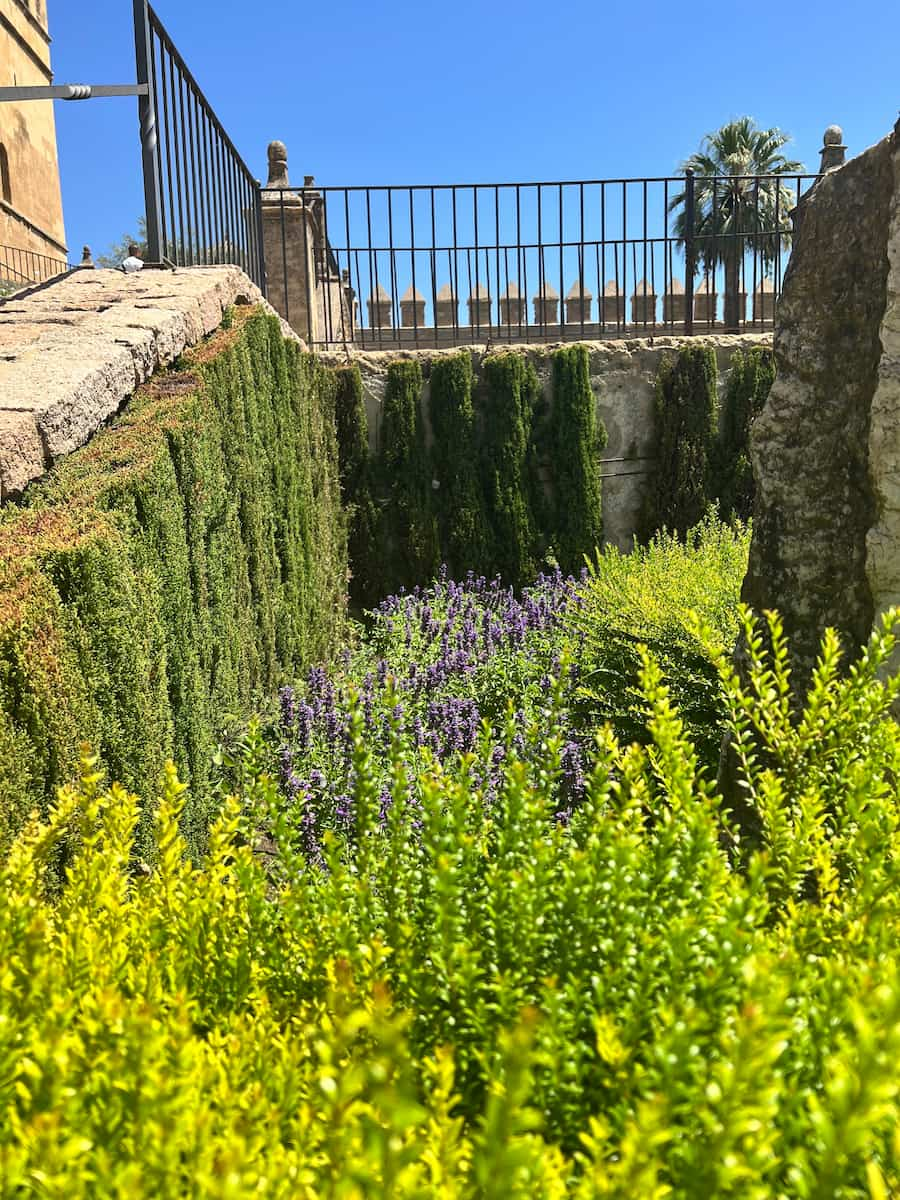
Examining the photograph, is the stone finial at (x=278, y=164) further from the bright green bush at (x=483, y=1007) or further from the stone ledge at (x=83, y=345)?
the bright green bush at (x=483, y=1007)

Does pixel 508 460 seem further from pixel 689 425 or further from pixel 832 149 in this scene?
pixel 832 149

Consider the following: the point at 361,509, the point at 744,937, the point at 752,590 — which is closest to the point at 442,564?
the point at 361,509

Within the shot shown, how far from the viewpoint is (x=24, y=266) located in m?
18.0

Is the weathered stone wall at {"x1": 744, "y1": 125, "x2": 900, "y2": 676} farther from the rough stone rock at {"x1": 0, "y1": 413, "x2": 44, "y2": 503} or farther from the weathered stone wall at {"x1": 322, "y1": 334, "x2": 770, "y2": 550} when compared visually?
the weathered stone wall at {"x1": 322, "y1": 334, "x2": 770, "y2": 550}

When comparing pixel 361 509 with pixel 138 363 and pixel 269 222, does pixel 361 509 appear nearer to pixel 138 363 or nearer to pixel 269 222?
pixel 269 222

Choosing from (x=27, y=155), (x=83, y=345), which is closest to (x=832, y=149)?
(x=83, y=345)

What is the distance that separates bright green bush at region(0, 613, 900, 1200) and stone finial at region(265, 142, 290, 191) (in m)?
9.98

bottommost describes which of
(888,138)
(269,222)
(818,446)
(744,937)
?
(744,937)

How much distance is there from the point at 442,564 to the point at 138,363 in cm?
439

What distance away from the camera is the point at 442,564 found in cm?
817

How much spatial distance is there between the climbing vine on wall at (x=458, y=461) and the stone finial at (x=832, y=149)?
184 inches

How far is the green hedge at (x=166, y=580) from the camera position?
2316 mm

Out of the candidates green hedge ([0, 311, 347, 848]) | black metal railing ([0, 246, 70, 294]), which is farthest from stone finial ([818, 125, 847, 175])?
black metal railing ([0, 246, 70, 294])

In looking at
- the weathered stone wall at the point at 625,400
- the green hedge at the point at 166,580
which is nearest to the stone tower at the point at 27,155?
the weathered stone wall at the point at 625,400
